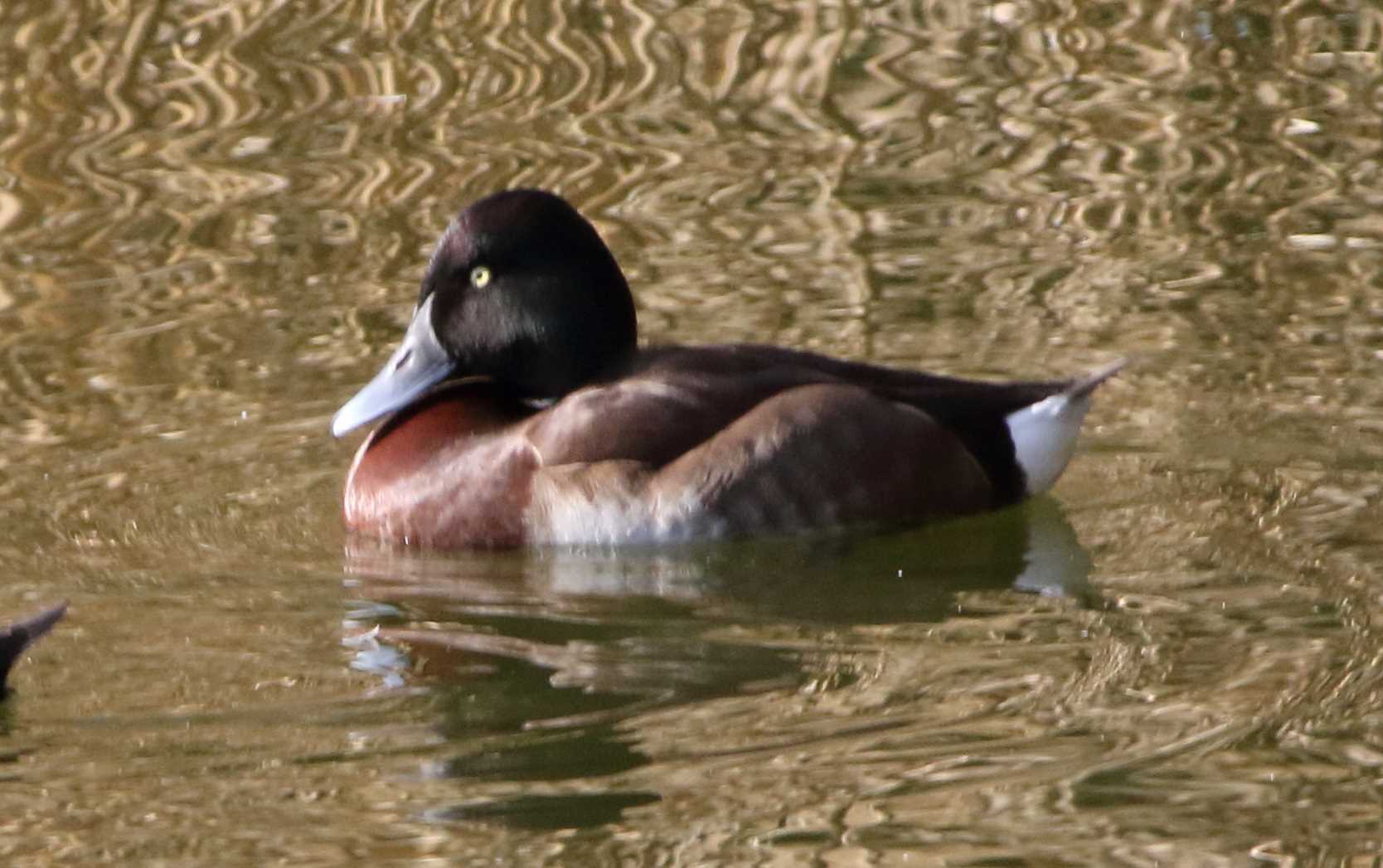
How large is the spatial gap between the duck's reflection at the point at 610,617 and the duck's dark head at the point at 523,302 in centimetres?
58

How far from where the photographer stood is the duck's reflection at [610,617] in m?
5.10

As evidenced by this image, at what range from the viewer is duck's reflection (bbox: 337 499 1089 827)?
5.10 metres

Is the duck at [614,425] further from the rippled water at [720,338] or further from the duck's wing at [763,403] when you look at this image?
the rippled water at [720,338]

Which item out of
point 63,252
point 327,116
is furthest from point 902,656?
point 327,116

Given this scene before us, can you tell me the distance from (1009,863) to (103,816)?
1.65 m

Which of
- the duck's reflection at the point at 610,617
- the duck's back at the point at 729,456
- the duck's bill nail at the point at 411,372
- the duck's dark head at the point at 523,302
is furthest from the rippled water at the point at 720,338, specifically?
the duck's dark head at the point at 523,302

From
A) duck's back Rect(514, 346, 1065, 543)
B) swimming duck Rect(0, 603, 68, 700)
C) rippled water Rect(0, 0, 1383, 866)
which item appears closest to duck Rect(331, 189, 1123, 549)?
duck's back Rect(514, 346, 1065, 543)

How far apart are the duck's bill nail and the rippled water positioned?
324 millimetres

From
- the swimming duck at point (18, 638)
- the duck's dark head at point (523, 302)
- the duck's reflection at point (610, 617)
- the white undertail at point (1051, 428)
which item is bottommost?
the duck's reflection at point (610, 617)

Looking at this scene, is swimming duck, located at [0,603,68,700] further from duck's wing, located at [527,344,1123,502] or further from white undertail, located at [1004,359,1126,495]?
white undertail, located at [1004,359,1126,495]

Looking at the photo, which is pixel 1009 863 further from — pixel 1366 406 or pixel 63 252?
pixel 63 252

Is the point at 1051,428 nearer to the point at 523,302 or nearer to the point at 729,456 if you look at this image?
the point at 729,456

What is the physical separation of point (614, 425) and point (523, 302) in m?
0.56

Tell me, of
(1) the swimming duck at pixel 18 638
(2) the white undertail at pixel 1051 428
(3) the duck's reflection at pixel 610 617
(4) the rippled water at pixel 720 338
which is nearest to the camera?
(4) the rippled water at pixel 720 338
